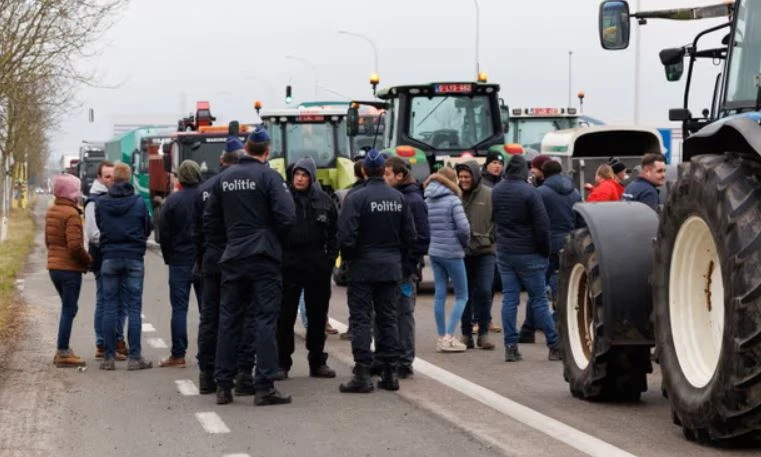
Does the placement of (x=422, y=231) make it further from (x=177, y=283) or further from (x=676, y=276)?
(x=676, y=276)

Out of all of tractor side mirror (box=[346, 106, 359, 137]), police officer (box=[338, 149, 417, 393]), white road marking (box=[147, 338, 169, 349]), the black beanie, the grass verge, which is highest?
tractor side mirror (box=[346, 106, 359, 137])

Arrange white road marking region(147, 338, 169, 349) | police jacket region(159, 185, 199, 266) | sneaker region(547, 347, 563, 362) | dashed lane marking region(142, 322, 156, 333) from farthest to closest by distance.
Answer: dashed lane marking region(142, 322, 156, 333) < white road marking region(147, 338, 169, 349) < sneaker region(547, 347, 563, 362) < police jacket region(159, 185, 199, 266)

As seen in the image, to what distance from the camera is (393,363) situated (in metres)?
12.8

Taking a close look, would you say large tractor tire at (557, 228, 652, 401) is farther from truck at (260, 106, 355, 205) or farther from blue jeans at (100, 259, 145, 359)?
truck at (260, 106, 355, 205)

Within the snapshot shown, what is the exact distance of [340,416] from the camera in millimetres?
11305

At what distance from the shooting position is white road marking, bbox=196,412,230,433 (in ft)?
35.4

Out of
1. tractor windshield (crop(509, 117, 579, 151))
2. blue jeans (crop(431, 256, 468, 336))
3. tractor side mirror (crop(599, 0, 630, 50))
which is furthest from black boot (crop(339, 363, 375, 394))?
tractor windshield (crop(509, 117, 579, 151))

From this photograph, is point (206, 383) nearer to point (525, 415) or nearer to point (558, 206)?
point (525, 415)

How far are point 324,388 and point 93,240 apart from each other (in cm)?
322

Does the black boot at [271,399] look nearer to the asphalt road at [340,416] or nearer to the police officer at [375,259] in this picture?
the asphalt road at [340,416]

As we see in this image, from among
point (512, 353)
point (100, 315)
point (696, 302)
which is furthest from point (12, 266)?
point (696, 302)

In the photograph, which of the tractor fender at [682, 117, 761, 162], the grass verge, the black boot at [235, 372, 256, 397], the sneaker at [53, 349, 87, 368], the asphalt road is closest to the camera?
the tractor fender at [682, 117, 761, 162]

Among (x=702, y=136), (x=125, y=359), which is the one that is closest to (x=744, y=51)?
(x=702, y=136)

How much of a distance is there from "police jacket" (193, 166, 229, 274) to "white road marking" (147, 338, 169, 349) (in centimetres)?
367
